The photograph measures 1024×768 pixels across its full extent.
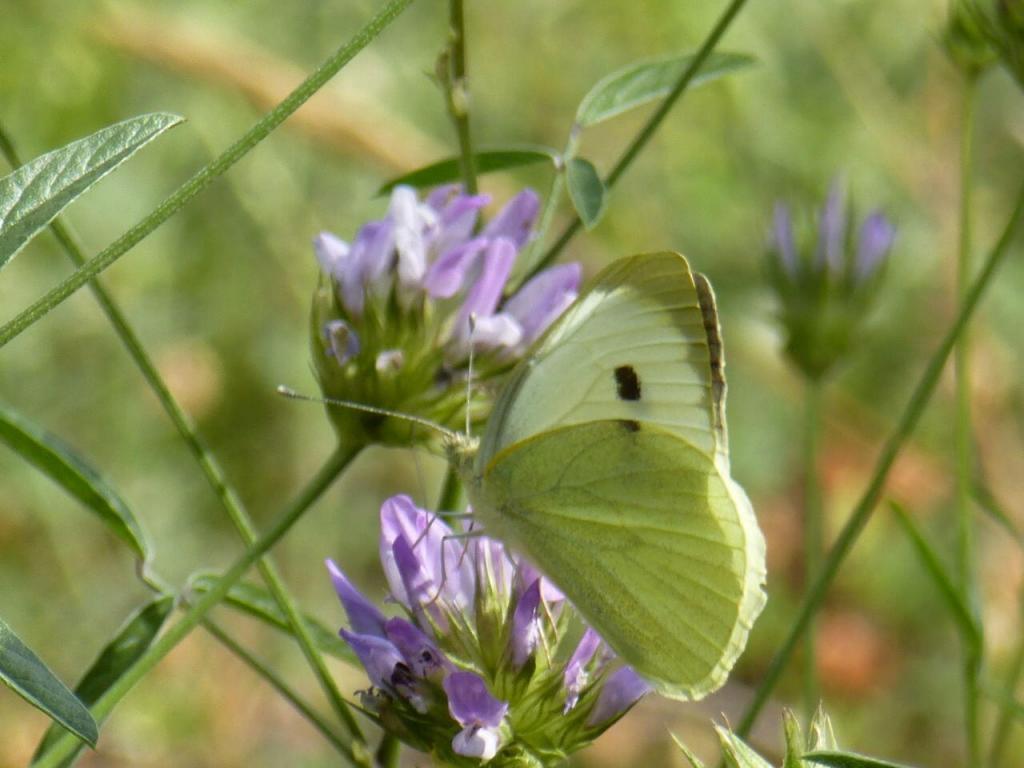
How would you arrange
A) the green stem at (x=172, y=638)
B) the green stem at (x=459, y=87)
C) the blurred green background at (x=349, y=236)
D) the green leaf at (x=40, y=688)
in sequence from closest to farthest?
the green leaf at (x=40, y=688) → the green stem at (x=172, y=638) → the green stem at (x=459, y=87) → the blurred green background at (x=349, y=236)

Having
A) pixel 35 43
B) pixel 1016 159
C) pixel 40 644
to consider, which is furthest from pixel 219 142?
pixel 1016 159

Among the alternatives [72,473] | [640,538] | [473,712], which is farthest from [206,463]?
[640,538]

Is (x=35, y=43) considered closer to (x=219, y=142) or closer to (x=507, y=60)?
(x=219, y=142)

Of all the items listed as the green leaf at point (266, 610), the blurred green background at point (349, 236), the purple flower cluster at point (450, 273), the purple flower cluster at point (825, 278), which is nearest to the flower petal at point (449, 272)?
the purple flower cluster at point (450, 273)

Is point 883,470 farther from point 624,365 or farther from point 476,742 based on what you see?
point 476,742

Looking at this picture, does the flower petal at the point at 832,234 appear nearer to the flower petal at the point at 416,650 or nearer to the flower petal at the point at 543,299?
the flower petal at the point at 543,299

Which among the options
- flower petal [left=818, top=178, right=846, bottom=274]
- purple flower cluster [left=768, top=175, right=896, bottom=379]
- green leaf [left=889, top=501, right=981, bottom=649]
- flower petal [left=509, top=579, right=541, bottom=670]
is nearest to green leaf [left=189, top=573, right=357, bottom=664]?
flower petal [left=509, top=579, right=541, bottom=670]
